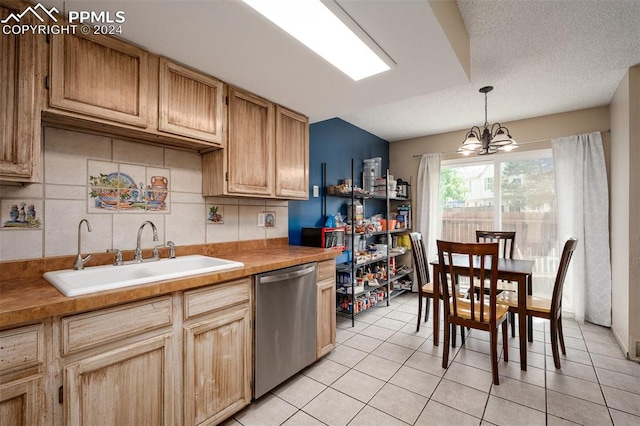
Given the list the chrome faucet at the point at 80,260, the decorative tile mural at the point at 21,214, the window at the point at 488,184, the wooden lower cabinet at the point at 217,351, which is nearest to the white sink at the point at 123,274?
the chrome faucet at the point at 80,260

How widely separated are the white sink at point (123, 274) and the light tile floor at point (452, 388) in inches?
38.2

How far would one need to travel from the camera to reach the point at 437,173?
420 centimetres

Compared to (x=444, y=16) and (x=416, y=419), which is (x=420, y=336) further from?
(x=444, y=16)

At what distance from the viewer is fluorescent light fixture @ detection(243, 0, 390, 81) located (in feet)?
4.33

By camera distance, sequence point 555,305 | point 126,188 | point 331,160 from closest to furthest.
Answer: point 126,188 → point 555,305 → point 331,160

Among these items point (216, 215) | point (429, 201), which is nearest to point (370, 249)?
point (429, 201)

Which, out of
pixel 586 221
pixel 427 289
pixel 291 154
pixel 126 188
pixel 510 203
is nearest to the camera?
pixel 126 188

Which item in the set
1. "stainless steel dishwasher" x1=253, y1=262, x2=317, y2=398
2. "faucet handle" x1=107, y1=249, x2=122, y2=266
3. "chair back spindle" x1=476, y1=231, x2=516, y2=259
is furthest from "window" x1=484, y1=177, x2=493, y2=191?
"faucet handle" x1=107, y1=249, x2=122, y2=266

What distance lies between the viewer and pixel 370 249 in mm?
3762

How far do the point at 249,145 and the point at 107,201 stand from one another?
1008 millimetres

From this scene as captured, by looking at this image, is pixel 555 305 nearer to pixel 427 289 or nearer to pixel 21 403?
pixel 427 289

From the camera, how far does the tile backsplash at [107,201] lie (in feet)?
4.67

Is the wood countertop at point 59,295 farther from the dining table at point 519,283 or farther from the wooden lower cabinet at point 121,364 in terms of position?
the dining table at point 519,283

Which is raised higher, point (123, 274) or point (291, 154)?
point (291, 154)
